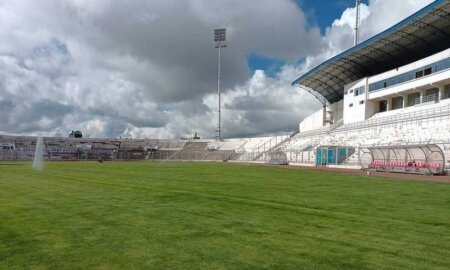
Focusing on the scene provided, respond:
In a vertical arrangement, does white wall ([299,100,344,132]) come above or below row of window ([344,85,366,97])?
below

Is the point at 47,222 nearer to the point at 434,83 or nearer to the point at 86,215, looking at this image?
the point at 86,215

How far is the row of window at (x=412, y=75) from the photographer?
157ft

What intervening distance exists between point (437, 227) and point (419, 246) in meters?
2.07

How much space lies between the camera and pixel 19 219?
29.3 ft

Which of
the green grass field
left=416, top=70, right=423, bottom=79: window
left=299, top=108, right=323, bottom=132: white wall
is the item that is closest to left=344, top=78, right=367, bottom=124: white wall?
left=416, top=70, right=423, bottom=79: window

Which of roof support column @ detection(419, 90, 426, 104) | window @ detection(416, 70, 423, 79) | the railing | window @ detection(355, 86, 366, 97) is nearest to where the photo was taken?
the railing

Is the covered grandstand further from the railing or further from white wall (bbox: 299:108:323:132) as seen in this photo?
the railing

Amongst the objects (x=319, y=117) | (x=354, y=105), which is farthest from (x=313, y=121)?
(x=354, y=105)

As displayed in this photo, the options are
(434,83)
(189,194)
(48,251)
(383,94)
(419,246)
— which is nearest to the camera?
(48,251)

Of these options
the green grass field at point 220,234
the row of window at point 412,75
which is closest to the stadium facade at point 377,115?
the row of window at point 412,75

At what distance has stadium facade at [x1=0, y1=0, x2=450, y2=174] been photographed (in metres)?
37.9

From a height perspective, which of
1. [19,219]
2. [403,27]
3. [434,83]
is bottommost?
[19,219]

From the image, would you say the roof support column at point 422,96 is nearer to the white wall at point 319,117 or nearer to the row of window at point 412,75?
the row of window at point 412,75

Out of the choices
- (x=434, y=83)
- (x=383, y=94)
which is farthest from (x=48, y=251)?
(x=383, y=94)
